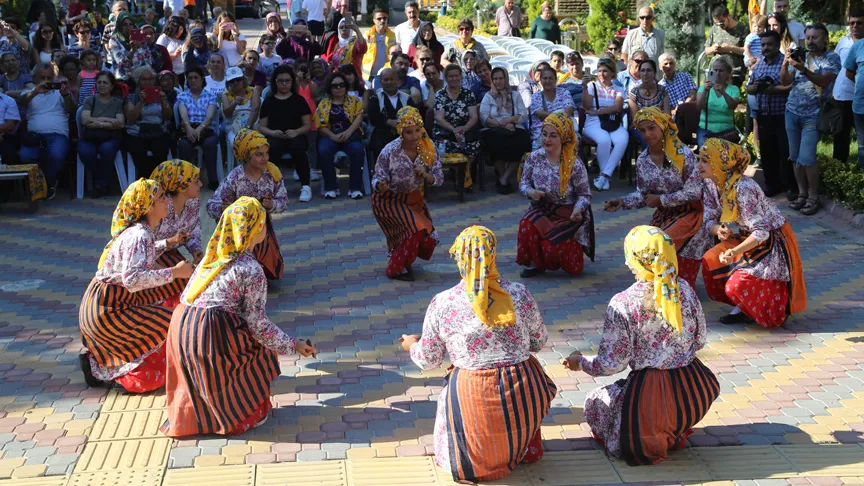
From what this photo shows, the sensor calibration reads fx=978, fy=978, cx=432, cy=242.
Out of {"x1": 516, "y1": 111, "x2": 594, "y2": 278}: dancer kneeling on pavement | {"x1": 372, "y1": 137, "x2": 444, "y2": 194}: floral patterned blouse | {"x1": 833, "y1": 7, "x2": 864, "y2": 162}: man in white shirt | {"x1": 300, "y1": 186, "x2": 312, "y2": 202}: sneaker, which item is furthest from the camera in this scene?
{"x1": 300, "y1": 186, "x2": 312, "y2": 202}: sneaker

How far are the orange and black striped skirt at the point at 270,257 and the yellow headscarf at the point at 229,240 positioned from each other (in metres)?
2.84

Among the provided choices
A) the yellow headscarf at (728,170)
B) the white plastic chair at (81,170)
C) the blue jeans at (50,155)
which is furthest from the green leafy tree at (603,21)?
the yellow headscarf at (728,170)

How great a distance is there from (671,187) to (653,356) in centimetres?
316

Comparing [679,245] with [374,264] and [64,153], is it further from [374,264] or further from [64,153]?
[64,153]

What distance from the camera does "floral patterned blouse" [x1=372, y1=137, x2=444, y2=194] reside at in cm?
844

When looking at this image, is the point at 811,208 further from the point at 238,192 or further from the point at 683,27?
the point at 683,27

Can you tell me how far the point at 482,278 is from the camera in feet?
15.1

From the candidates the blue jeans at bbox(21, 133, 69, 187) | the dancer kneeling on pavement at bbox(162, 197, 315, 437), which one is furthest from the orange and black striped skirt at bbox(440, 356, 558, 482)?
the blue jeans at bbox(21, 133, 69, 187)

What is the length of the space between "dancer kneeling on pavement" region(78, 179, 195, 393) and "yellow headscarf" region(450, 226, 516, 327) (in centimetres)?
193

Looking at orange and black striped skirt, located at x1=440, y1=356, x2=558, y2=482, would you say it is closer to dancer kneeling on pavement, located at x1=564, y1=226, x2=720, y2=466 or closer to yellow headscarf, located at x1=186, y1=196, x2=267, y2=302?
dancer kneeling on pavement, located at x1=564, y1=226, x2=720, y2=466

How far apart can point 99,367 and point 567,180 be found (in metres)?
4.08

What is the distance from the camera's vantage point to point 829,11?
742 inches

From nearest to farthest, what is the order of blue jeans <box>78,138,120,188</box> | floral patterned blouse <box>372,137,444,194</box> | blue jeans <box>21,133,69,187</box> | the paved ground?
the paved ground, floral patterned blouse <box>372,137,444,194</box>, blue jeans <box>21,133,69,187</box>, blue jeans <box>78,138,120,188</box>

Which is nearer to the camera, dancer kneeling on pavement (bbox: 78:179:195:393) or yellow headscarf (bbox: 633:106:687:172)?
dancer kneeling on pavement (bbox: 78:179:195:393)
